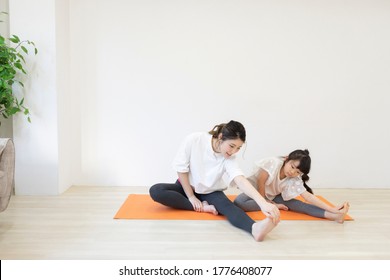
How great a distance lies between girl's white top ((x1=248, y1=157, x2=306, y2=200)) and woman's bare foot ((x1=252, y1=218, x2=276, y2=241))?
587 mm

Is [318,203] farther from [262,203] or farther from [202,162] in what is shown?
[202,162]

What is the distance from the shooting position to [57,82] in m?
3.13

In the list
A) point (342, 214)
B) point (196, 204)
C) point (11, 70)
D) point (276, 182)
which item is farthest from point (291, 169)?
point (11, 70)

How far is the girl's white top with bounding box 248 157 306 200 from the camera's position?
8.71ft

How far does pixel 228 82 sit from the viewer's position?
11.5 ft

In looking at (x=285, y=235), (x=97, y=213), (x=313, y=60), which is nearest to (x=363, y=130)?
(x=313, y=60)

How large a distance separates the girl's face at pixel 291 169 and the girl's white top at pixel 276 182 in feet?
0.21

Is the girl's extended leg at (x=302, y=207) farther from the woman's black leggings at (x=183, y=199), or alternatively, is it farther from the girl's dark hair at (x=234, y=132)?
the girl's dark hair at (x=234, y=132)

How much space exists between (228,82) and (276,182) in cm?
123

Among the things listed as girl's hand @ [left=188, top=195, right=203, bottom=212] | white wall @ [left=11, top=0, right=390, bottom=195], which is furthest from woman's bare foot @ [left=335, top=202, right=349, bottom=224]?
white wall @ [left=11, top=0, right=390, bottom=195]

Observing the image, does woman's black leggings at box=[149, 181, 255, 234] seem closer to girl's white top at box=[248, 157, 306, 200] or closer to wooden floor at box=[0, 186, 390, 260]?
wooden floor at box=[0, 186, 390, 260]

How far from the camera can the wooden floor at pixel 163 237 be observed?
6.39ft

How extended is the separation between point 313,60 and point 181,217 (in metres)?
2.07

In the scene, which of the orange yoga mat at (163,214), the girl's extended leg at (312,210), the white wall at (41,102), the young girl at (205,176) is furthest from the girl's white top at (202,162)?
the white wall at (41,102)
